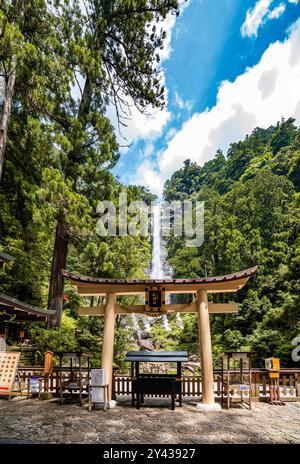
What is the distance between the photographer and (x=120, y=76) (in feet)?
45.2

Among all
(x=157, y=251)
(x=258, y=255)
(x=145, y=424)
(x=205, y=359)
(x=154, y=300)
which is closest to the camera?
(x=145, y=424)

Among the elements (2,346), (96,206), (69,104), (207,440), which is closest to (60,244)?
(96,206)

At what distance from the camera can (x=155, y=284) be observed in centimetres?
775

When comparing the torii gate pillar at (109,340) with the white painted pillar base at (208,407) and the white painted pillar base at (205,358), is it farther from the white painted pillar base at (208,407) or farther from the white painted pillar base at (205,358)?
the white painted pillar base at (205,358)

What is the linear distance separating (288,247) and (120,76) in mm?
17447

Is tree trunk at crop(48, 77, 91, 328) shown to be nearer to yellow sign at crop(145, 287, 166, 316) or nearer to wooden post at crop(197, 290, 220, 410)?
yellow sign at crop(145, 287, 166, 316)

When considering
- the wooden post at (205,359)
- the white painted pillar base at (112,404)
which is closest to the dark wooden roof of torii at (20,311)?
the white painted pillar base at (112,404)

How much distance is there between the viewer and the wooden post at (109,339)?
24.2 ft

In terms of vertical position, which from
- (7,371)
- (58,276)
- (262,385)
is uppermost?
(58,276)

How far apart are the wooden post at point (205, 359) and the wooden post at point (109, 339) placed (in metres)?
2.21

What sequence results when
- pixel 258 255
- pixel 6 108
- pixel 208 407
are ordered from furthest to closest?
1. pixel 258 255
2. pixel 6 108
3. pixel 208 407

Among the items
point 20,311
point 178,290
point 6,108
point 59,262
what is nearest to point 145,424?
point 178,290

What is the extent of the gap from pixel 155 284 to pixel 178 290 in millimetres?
684

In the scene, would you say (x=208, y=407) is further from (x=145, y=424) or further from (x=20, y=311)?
(x=20, y=311)
